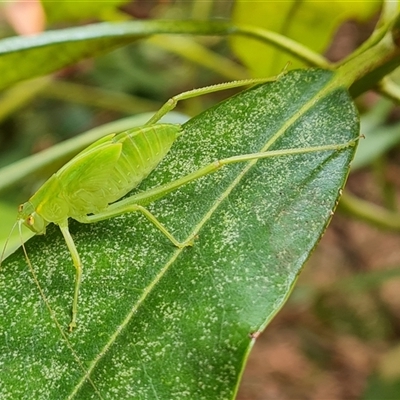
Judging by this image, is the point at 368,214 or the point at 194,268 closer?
the point at 194,268

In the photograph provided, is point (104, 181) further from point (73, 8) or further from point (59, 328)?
point (73, 8)

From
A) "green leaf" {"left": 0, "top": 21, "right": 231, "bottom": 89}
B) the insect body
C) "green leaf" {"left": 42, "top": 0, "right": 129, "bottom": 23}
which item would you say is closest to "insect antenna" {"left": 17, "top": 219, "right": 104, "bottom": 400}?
the insect body

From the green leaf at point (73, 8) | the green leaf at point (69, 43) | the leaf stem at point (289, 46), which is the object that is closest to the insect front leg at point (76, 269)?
the green leaf at point (69, 43)

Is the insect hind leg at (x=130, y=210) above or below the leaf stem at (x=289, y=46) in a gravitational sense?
below

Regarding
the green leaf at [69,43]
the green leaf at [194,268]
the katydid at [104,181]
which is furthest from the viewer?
the green leaf at [69,43]

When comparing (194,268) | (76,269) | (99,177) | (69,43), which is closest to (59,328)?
(76,269)

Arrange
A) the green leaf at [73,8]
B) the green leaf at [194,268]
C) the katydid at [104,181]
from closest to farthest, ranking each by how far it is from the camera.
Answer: the green leaf at [194,268] → the katydid at [104,181] → the green leaf at [73,8]

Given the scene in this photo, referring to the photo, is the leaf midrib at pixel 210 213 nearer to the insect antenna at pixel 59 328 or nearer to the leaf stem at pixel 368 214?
the insect antenna at pixel 59 328
